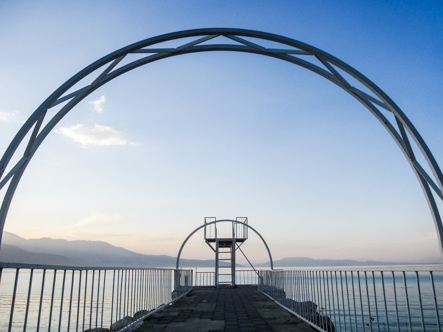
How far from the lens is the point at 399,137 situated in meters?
5.85

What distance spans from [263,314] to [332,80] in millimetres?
4719

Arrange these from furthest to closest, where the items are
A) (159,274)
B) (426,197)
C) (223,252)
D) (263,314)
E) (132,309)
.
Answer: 1. (223,252)
2. (159,274)
3. (263,314)
4. (132,309)
5. (426,197)

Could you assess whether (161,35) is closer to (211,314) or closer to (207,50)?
(207,50)

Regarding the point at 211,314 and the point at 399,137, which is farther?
the point at 211,314

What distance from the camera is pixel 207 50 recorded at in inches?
230

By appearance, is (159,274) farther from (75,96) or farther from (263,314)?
(75,96)

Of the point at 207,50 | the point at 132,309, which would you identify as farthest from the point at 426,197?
the point at 132,309

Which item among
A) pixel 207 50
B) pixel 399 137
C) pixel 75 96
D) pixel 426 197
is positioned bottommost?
pixel 426 197

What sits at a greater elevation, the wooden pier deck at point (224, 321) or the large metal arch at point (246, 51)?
the large metal arch at point (246, 51)

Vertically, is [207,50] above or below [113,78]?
above

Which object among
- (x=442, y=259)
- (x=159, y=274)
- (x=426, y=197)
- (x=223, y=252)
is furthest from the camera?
(x=223, y=252)

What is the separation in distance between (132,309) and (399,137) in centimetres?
523

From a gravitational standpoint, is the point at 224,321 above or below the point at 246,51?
below

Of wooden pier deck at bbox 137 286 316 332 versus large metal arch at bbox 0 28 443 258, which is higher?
large metal arch at bbox 0 28 443 258
